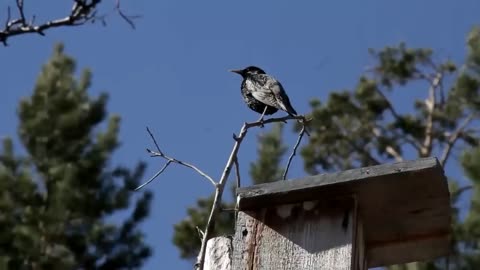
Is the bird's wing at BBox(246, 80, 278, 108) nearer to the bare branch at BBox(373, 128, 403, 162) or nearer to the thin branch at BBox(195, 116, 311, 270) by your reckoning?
the thin branch at BBox(195, 116, 311, 270)

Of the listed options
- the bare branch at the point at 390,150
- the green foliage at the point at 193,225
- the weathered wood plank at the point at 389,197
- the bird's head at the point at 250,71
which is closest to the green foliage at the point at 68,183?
the green foliage at the point at 193,225

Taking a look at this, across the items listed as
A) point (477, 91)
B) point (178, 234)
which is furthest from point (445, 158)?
point (178, 234)

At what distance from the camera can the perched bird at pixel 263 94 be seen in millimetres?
5656

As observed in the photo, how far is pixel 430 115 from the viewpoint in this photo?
13992 mm

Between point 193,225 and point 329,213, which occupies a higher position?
point 193,225

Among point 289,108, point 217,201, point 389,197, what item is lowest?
point 217,201

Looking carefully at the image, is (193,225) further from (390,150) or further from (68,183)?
(390,150)

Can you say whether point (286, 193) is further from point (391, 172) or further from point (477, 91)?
point (477, 91)

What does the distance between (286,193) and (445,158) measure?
1100 centimetres

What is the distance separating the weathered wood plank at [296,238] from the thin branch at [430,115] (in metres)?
11.0

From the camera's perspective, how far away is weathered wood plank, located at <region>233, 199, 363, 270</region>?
7.99 ft

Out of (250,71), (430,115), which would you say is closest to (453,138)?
(430,115)

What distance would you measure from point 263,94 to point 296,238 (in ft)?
11.0

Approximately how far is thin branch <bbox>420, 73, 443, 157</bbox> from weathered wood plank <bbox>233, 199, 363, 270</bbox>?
11008mm
